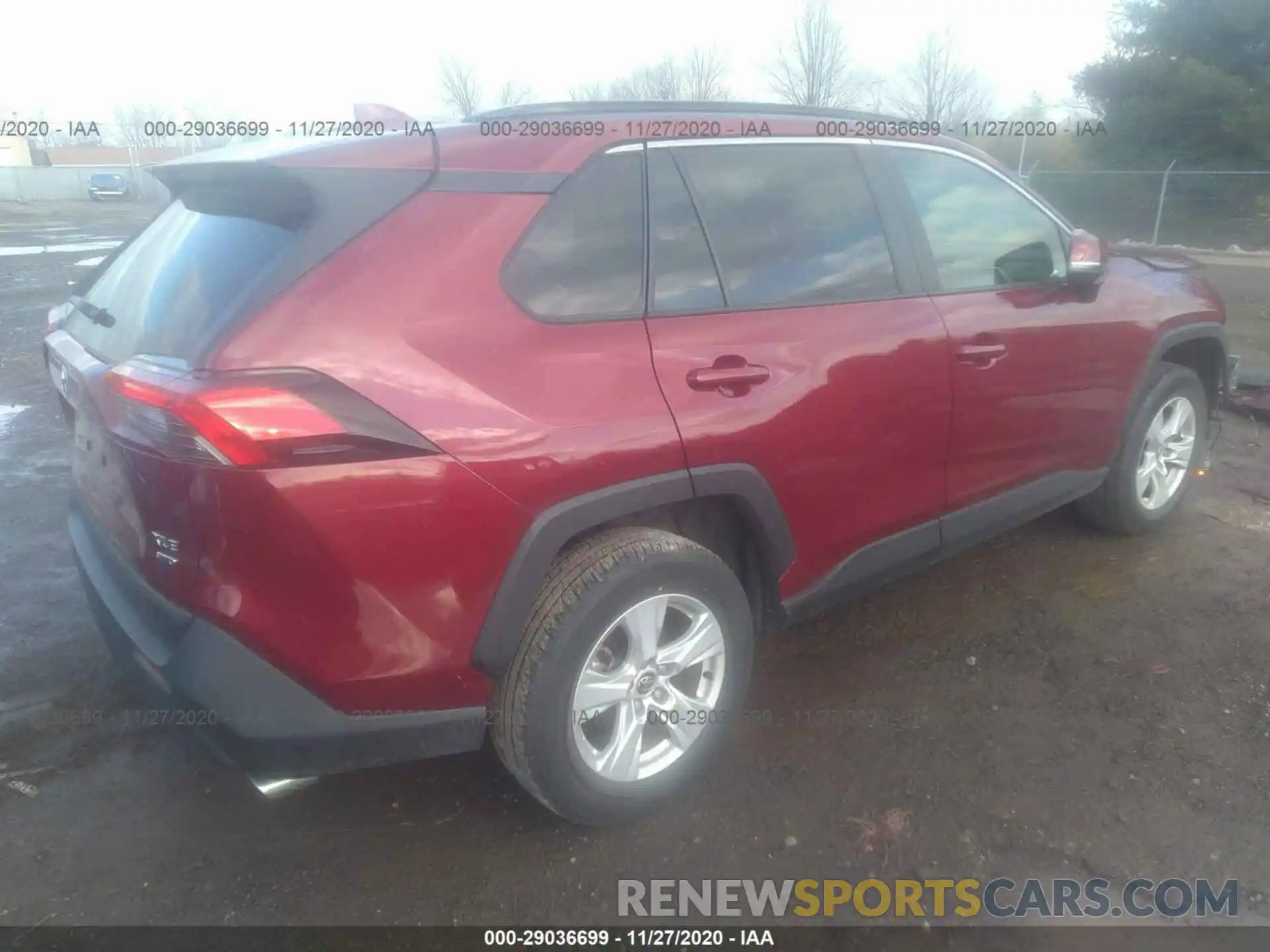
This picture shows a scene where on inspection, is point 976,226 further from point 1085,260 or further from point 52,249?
point 52,249

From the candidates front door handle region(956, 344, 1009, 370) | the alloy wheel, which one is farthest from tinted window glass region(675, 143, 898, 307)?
the alloy wheel

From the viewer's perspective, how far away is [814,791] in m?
2.66

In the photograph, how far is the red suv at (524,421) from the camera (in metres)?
1.94

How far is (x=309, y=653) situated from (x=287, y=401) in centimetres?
54

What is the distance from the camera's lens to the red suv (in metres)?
1.94

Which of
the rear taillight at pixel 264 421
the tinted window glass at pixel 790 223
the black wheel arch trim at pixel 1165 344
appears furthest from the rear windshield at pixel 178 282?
the black wheel arch trim at pixel 1165 344

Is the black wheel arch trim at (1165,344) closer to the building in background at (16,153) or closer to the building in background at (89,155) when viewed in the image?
the building in background at (89,155)

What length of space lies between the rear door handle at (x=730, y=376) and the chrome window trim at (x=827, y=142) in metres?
0.62

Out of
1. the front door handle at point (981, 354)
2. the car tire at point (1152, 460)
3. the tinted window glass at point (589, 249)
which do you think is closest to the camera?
the tinted window glass at point (589, 249)

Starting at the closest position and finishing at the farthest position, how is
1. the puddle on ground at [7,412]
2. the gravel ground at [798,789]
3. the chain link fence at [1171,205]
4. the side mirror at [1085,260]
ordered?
1. the gravel ground at [798,789]
2. the side mirror at [1085,260]
3. the puddle on ground at [7,412]
4. the chain link fence at [1171,205]

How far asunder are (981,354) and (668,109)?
51.3 inches

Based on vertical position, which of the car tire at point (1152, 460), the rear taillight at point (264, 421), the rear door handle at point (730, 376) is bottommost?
the car tire at point (1152, 460)

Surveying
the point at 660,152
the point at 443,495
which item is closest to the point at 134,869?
the point at 443,495

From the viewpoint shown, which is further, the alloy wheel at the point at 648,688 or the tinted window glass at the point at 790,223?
the tinted window glass at the point at 790,223
